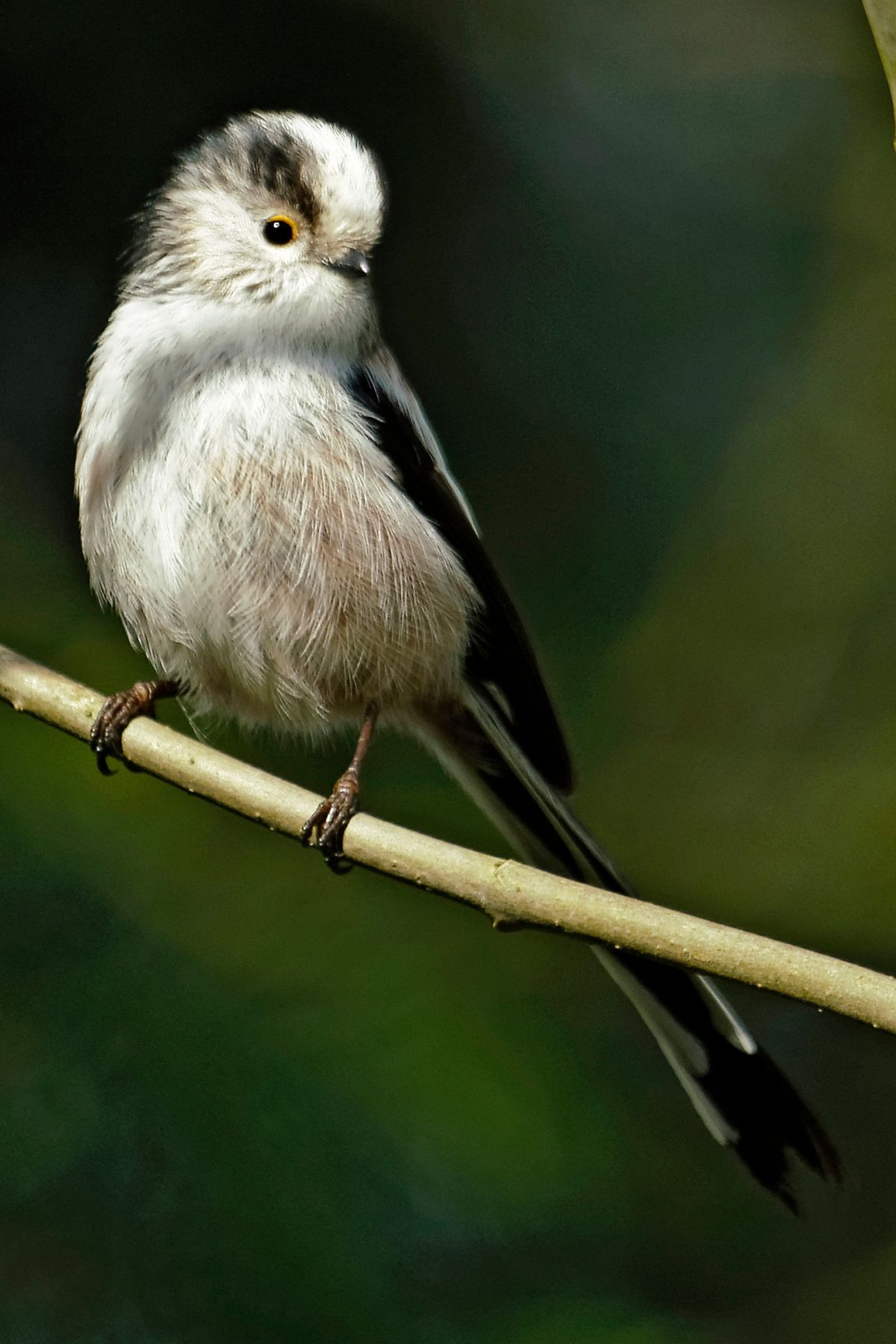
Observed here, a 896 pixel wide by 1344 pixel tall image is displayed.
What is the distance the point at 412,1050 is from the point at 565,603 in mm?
1289

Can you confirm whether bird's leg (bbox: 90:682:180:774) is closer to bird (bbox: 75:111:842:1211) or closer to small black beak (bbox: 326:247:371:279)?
bird (bbox: 75:111:842:1211)

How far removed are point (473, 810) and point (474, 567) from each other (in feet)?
1.96

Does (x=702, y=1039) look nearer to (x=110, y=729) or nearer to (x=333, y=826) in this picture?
(x=333, y=826)

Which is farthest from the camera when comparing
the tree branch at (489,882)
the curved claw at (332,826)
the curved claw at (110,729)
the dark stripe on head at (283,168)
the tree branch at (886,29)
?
the dark stripe on head at (283,168)

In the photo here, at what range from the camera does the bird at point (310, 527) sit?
264 cm

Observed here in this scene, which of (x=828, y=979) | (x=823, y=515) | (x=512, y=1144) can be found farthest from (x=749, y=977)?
(x=823, y=515)

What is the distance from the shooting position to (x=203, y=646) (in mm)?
2844

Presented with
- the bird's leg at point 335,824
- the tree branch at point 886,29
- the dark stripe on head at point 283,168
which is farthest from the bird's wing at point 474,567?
the tree branch at point 886,29

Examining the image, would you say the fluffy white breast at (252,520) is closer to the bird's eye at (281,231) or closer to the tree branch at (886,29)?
the bird's eye at (281,231)

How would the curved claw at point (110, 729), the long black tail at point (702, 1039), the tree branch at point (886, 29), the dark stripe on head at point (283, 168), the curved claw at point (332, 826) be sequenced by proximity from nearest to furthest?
the tree branch at point (886, 29) < the curved claw at point (332, 826) < the long black tail at point (702, 1039) < the curved claw at point (110, 729) < the dark stripe on head at point (283, 168)

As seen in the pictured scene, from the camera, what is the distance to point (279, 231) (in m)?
2.78

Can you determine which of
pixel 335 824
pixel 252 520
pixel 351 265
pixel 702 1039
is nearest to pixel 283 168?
pixel 351 265

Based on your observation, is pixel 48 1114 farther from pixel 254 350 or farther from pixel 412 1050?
pixel 254 350

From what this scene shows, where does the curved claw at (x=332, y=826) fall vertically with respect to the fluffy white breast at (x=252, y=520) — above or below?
below
